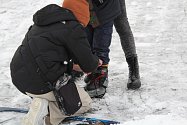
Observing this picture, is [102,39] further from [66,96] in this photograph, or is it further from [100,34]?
[66,96]

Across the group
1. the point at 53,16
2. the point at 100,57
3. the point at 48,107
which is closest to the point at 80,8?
the point at 53,16

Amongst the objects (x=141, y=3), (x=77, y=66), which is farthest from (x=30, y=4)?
(x=77, y=66)

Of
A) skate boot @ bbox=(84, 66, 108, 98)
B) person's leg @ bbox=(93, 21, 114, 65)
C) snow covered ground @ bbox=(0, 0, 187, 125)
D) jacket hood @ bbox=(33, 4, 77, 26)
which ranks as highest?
jacket hood @ bbox=(33, 4, 77, 26)

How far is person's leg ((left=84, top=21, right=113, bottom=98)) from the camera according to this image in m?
4.49

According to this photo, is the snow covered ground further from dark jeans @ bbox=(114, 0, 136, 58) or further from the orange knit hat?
the orange knit hat

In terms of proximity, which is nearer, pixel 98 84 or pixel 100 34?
pixel 100 34

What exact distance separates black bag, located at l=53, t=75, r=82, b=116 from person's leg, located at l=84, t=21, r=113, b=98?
0.58m

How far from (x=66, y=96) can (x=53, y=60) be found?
369 mm

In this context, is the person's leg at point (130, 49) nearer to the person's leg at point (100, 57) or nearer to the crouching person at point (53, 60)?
the person's leg at point (100, 57)

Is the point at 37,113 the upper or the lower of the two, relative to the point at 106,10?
lower

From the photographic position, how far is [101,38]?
450cm

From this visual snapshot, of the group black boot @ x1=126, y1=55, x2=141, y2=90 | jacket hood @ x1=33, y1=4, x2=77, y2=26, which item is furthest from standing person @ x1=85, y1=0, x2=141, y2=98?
jacket hood @ x1=33, y1=4, x2=77, y2=26

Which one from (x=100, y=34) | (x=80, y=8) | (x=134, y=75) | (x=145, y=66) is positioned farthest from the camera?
(x=145, y=66)

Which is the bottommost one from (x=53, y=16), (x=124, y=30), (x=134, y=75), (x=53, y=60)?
(x=134, y=75)
